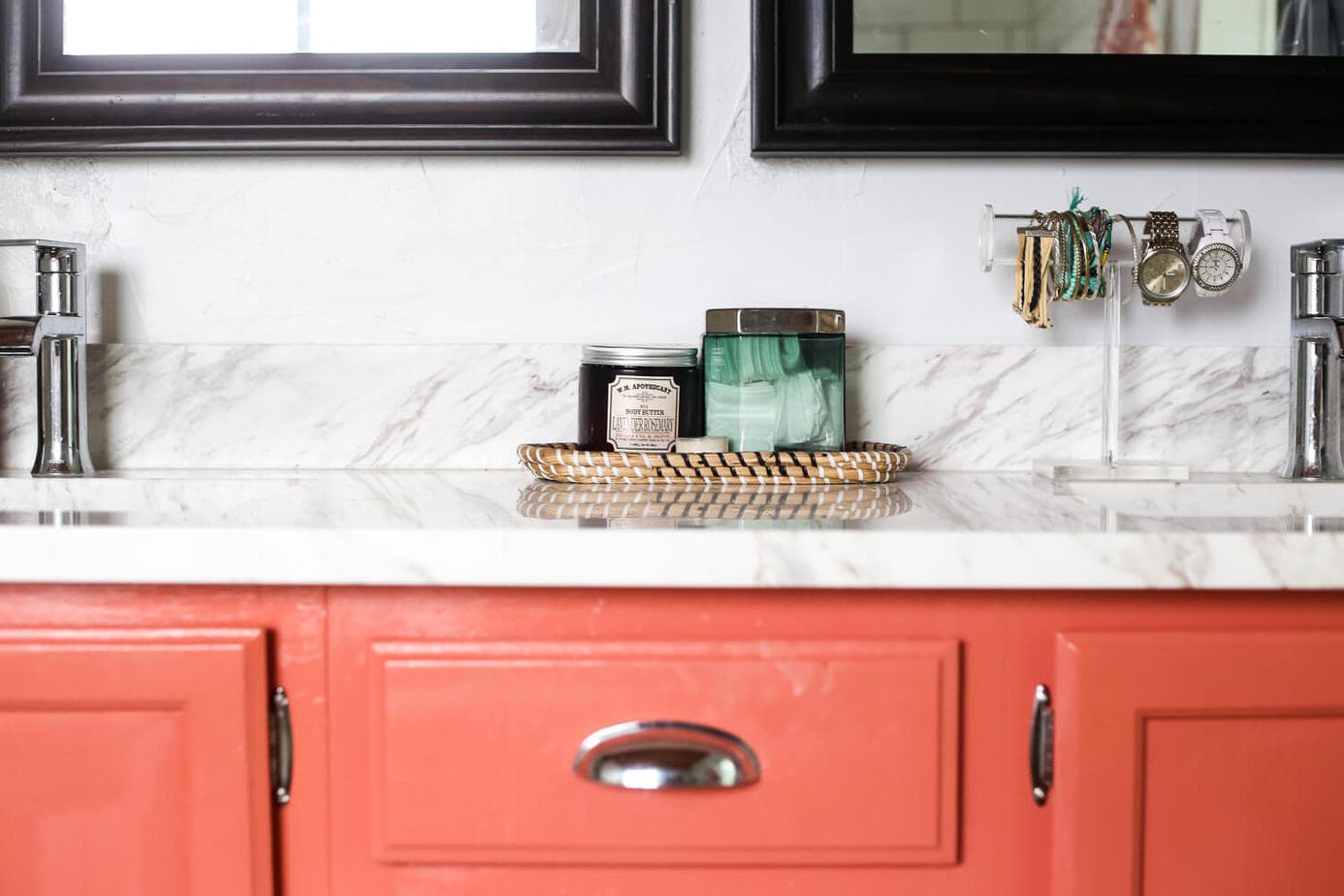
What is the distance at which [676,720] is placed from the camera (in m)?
0.64

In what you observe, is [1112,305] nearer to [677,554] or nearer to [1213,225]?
[1213,225]

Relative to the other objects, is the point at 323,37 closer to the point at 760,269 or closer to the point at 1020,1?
the point at 760,269

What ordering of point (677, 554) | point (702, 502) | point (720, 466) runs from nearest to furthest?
point (677, 554) → point (702, 502) → point (720, 466)

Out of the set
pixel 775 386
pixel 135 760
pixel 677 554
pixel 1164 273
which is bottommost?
pixel 135 760

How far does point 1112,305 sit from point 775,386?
0.33 m

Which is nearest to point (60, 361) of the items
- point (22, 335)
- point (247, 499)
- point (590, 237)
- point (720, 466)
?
point (22, 335)

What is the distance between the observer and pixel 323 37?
42.3 inches

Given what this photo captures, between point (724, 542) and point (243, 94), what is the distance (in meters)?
0.72

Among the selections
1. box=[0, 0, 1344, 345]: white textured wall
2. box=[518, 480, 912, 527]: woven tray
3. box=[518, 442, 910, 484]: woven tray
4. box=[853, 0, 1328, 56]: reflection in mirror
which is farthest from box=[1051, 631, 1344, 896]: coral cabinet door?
box=[853, 0, 1328, 56]: reflection in mirror

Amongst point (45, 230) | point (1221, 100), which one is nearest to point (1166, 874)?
point (1221, 100)

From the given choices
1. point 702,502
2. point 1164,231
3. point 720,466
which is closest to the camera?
point 702,502

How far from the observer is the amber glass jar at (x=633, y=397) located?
957mm

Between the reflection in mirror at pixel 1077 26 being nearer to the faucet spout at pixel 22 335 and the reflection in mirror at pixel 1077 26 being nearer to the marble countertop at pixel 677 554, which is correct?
the marble countertop at pixel 677 554

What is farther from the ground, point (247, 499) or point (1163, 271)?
point (1163, 271)
